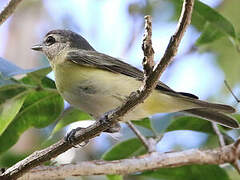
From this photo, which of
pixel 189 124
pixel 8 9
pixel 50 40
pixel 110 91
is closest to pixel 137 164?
pixel 110 91

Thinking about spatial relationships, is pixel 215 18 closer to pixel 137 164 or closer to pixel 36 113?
pixel 137 164

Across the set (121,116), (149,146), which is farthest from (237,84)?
(121,116)

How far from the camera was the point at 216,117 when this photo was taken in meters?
3.86

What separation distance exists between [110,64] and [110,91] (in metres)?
0.28

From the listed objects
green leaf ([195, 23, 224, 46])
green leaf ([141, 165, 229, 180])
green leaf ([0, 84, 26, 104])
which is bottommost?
green leaf ([141, 165, 229, 180])

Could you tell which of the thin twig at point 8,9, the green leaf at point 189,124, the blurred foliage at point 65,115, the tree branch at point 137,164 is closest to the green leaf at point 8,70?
the blurred foliage at point 65,115

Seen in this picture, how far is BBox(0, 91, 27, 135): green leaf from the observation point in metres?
3.46

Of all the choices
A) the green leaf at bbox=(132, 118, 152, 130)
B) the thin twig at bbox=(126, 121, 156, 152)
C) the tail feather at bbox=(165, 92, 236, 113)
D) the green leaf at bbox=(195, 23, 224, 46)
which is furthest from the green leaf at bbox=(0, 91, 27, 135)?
the green leaf at bbox=(195, 23, 224, 46)

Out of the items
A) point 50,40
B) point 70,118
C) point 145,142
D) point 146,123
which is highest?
point 50,40

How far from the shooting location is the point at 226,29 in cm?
410

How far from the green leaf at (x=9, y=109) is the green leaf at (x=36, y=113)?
0.25 meters

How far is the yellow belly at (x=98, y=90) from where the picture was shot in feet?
11.5

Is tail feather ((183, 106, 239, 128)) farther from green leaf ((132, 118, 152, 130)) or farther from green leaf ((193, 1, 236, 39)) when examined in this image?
green leaf ((193, 1, 236, 39))

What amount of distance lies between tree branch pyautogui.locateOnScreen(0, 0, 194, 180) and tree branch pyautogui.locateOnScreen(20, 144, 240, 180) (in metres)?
0.43
